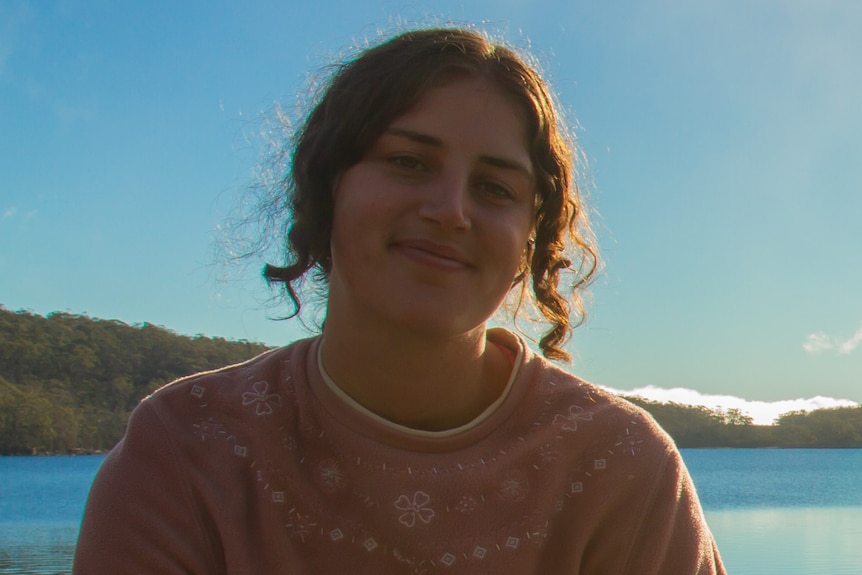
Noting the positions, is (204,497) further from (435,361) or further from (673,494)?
(673,494)

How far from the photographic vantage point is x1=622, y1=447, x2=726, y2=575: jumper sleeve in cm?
201

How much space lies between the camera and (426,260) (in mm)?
2000

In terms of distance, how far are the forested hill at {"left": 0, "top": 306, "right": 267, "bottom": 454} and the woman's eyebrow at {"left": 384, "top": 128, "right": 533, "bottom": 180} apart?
5479 centimetres

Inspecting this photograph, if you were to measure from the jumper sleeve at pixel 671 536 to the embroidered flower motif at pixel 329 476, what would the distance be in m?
0.65

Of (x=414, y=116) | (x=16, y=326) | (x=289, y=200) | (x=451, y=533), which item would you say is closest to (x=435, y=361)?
(x=451, y=533)

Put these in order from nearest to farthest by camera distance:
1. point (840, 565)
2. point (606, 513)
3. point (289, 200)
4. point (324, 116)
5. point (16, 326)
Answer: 1. point (606, 513)
2. point (324, 116)
3. point (289, 200)
4. point (840, 565)
5. point (16, 326)

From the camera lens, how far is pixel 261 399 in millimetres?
2121

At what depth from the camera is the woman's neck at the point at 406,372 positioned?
2113mm

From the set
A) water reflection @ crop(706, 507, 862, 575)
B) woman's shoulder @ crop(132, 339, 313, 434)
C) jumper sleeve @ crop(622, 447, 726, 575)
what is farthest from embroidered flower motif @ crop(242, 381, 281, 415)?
water reflection @ crop(706, 507, 862, 575)

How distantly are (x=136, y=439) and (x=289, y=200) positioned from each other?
2.79 feet

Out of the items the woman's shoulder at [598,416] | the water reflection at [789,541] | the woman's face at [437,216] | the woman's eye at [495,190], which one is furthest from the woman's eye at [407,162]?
the water reflection at [789,541]

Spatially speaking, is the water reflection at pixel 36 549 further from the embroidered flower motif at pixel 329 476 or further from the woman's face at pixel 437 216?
the woman's face at pixel 437 216

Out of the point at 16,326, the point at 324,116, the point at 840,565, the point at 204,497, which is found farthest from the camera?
the point at 16,326

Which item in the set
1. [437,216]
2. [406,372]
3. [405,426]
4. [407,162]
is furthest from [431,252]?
[405,426]
